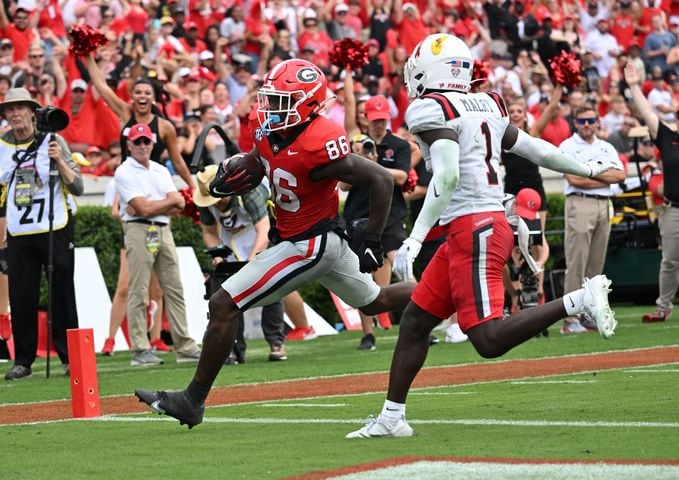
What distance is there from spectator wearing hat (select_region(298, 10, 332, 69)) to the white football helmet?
14602mm

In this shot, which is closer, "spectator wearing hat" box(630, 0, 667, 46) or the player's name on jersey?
the player's name on jersey

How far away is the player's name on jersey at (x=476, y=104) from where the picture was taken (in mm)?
7395

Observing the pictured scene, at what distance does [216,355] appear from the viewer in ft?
26.1

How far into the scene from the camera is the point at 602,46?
26.7m

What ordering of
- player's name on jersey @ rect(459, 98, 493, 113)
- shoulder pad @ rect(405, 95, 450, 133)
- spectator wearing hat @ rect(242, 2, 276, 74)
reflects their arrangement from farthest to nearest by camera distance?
1. spectator wearing hat @ rect(242, 2, 276, 74)
2. player's name on jersey @ rect(459, 98, 493, 113)
3. shoulder pad @ rect(405, 95, 450, 133)

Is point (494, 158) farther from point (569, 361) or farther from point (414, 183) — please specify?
point (414, 183)

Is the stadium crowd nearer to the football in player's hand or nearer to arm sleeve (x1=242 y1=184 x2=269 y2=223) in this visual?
arm sleeve (x1=242 y1=184 x2=269 y2=223)

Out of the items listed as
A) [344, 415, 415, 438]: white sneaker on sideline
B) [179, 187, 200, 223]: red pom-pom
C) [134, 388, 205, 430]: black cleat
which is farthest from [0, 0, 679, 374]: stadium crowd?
[344, 415, 415, 438]: white sneaker on sideline

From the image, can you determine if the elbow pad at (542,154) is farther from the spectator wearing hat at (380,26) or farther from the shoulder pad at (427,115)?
the spectator wearing hat at (380,26)

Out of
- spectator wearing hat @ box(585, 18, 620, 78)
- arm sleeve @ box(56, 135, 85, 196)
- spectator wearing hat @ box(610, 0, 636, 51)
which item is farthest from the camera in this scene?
spectator wearing hat @ box(610, 0, 636, 51)

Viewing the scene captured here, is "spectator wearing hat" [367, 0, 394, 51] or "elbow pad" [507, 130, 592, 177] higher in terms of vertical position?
"spectator wearing hat" [367, 0, 394, 51]

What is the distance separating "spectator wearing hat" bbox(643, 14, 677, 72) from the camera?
2606cm

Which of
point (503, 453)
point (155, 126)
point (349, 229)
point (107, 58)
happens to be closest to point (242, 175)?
point (349, 229)

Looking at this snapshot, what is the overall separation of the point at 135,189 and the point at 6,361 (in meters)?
2.63
